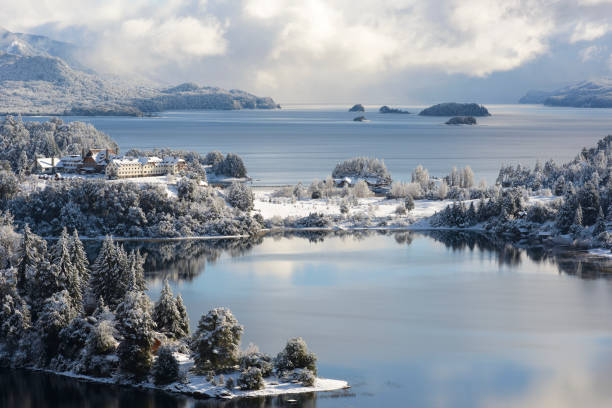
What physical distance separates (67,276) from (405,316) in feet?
55.8

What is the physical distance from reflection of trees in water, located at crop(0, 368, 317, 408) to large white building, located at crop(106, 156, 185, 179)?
141 feet

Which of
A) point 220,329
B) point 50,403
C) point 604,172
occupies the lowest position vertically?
point 50,403

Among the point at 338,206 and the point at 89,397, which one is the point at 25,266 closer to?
the point at 89,397

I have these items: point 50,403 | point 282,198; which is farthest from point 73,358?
point 282,198

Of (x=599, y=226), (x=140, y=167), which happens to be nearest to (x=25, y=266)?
(x=140, y=167)

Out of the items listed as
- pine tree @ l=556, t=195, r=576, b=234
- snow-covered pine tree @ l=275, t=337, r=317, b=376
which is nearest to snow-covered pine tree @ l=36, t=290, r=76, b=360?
snow-covered pine tree @ l=275, t=337, r=317, b=376

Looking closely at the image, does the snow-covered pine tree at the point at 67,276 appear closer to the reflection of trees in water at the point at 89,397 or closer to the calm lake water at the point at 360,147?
the reflection of trees in water at the point at 89,397

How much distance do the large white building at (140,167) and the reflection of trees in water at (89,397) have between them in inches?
1695

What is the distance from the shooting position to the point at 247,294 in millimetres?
44688

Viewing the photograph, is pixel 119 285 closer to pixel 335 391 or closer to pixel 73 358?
pixel 73 358

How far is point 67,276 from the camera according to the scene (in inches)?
1395

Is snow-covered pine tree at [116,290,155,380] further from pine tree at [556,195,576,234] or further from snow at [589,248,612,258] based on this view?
pine tree at [556,195,576,234]

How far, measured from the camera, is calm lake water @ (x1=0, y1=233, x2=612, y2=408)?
29672 mm

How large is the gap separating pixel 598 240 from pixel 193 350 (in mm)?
39634
